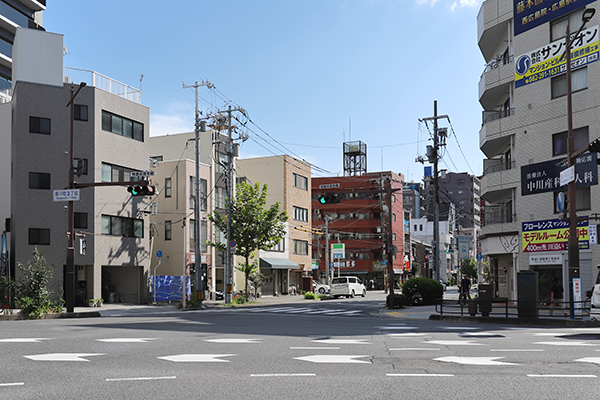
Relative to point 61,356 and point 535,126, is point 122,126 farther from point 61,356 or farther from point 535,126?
point 61,356

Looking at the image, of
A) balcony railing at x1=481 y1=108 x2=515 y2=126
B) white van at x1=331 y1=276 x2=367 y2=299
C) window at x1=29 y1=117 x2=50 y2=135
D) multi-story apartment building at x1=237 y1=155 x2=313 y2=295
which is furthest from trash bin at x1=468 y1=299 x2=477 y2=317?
multi-story apartment building at x1=237 y1=155 x2=313 y2=295

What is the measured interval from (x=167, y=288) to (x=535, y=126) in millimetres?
25852

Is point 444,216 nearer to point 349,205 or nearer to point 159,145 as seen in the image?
point 349,205

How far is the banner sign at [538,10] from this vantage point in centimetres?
3300

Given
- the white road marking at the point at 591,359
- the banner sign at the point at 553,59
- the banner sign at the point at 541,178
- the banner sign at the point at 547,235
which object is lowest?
the white road marking at the point at 591,359

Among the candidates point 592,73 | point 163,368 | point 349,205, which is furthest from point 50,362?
point 349,205

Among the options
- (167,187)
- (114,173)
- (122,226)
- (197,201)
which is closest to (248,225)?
(197,201)

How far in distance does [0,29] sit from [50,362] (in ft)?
181

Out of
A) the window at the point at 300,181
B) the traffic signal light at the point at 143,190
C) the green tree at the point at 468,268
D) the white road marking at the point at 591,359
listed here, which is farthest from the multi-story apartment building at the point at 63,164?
the green tree at the point at 468,268

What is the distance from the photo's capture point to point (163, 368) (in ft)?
30.9

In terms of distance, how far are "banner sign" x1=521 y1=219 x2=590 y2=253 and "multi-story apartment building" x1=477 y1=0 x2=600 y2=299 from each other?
0.06 m

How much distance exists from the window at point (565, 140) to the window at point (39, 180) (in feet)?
96.7

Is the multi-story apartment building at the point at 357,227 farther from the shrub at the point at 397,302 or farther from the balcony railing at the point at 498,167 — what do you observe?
the shrub at the point at 397,302

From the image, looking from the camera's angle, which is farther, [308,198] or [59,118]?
[308,198]
